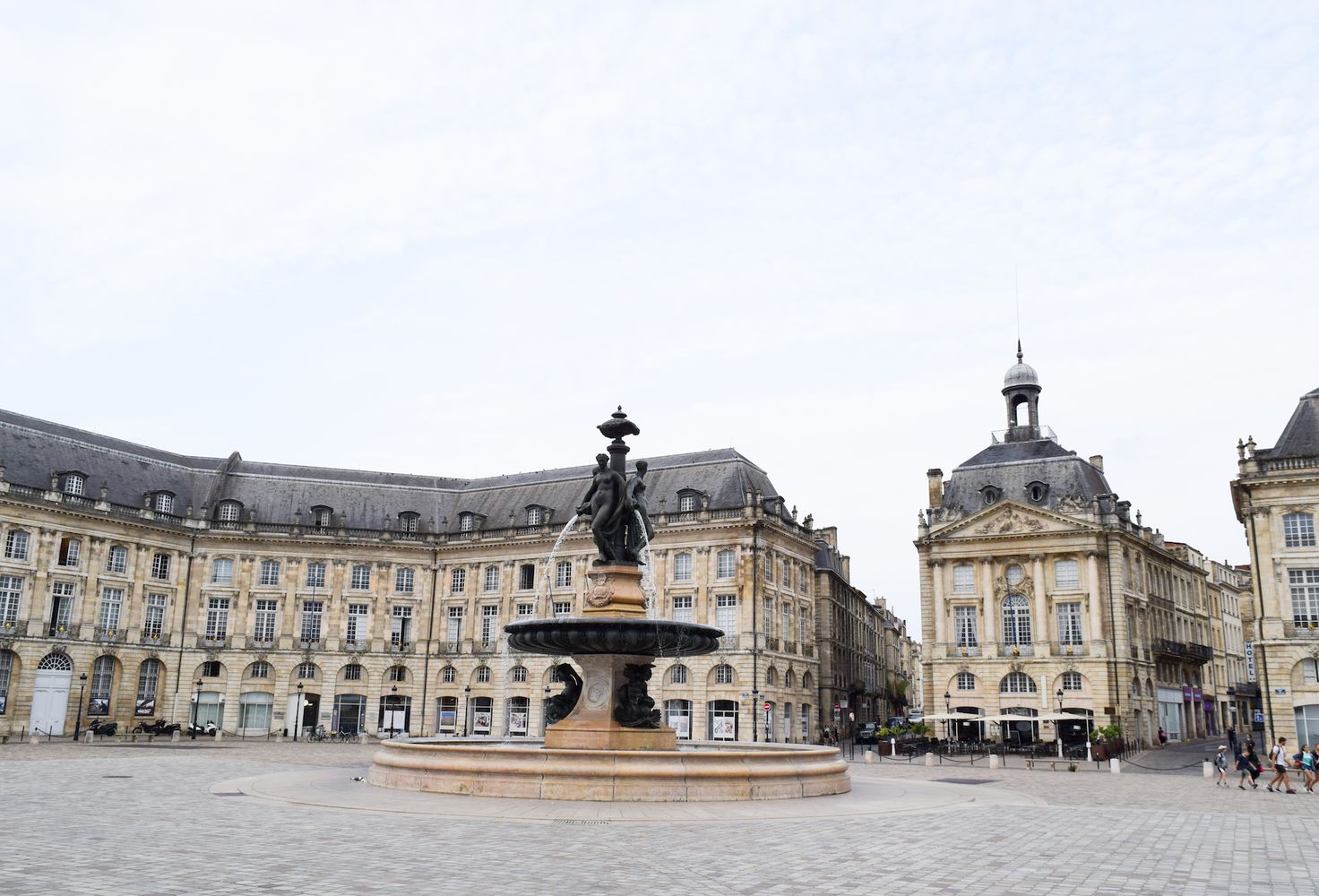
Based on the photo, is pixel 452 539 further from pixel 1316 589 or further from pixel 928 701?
pixel 1316 589

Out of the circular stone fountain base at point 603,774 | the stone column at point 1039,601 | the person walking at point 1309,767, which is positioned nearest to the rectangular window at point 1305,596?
the stone column at point 1039,601

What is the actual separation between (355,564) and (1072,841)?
54083mm

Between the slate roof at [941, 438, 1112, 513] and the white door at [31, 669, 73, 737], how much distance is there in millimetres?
48176

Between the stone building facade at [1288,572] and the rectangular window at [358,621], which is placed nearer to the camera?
the stone building facade at [1288,572]

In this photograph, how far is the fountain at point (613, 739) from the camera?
18.4 m

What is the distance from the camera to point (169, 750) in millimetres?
40281

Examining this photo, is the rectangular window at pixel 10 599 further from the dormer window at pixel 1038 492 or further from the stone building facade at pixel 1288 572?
the stone building facade at pixel 1288 572

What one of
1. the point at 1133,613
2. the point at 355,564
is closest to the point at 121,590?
the point at 355,564

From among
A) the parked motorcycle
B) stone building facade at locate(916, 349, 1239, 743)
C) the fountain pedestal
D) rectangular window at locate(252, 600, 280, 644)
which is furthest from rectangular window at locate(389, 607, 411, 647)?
the fountain pedestal

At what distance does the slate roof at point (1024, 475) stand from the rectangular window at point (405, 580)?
3203 cm

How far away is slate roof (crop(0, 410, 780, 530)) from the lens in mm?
57125

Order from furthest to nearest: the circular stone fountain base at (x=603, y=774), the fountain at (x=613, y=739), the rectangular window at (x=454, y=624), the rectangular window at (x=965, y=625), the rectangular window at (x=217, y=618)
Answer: the rectangular window at (x=454, y=624) → the rectangular window at (x=217, y=618) → the rectangular window at (x=965, y=625) → the fountain at (x=613, y=739) → the circular stone fountain base at (x=603, y=774)

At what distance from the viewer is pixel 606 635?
20672mm

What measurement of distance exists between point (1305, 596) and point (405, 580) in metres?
47.2
